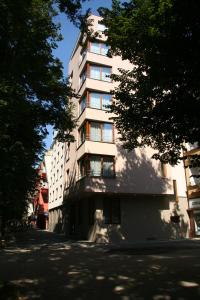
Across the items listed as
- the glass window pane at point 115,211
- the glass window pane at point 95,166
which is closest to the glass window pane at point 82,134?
the glass window pane at point 95,166

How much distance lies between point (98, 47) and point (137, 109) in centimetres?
1862

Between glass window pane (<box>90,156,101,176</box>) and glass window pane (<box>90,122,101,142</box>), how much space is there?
164cm

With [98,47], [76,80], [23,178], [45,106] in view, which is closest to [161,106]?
[45,106]

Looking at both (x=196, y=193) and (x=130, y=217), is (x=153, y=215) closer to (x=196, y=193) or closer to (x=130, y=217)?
(x=130, y=217)

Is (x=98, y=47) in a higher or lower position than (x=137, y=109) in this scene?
higher

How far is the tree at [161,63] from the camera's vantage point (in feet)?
24.8

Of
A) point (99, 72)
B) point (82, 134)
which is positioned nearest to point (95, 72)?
point (99, 72)

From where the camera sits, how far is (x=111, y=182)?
1006 inches

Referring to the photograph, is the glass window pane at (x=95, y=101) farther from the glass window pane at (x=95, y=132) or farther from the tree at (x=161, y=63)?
the tree at (x=161, y=63)

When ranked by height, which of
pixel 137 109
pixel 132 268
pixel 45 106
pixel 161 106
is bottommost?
pixel 132 268

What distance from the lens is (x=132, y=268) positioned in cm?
1116

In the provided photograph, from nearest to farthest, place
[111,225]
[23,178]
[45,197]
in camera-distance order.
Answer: [23,178] → [111,225] → [45,197]

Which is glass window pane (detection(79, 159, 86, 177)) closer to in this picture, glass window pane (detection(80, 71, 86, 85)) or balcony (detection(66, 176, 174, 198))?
balcony (detection(66, 176, 174, 198))

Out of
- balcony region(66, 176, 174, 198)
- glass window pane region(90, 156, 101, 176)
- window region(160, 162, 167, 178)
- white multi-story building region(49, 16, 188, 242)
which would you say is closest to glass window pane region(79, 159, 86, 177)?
white multi-story building region(49, 16, 188, 242)
